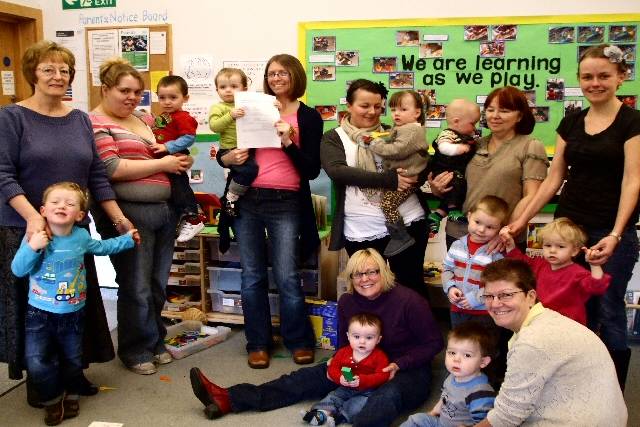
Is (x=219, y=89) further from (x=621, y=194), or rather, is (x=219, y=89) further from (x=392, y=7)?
(x=621, y=194)

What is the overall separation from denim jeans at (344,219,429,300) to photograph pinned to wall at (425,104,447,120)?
111 centimetres

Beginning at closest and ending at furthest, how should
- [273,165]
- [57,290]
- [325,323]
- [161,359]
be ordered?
[57,290] < [273,165] < [161,359] < [325,323]

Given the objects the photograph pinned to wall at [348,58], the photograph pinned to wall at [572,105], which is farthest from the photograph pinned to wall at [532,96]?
the photograph pinned to wall at [348,58]

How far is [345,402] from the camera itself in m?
2.40

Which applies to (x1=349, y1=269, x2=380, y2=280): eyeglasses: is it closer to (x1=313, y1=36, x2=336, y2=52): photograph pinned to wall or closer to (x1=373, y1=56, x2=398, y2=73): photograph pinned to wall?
(x1=373, y1=56, x2=398, y2=73): photograph pinned to wall

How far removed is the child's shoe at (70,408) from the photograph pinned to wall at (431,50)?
99.5 inches

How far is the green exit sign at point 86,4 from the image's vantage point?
384cm

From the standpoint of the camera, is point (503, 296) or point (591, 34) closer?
point (503, 296)

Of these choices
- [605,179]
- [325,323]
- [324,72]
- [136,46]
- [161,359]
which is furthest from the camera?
[136,46]

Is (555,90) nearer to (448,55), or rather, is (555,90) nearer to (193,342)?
(448,55)

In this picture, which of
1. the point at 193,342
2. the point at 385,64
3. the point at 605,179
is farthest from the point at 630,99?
the point at 193,342

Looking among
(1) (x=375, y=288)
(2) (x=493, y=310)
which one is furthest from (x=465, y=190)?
(2) (x=493, y=310)

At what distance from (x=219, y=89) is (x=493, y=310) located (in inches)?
63.3

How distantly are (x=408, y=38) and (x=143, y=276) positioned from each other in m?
1.99
